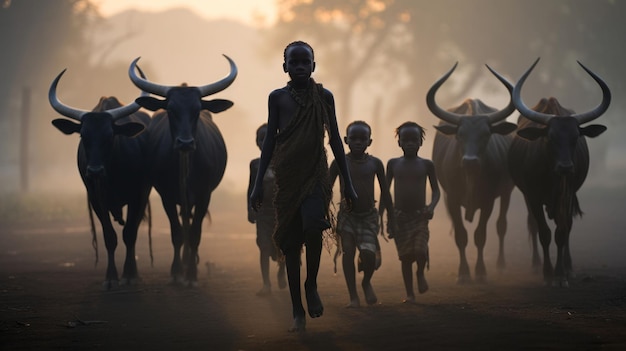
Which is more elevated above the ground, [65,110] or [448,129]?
[65,110]

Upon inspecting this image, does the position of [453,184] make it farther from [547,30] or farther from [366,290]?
[547,30]

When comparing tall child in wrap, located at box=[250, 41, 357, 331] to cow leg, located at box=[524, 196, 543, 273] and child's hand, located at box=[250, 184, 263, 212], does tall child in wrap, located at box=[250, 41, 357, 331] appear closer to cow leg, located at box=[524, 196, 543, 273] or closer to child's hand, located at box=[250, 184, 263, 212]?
child's hand, located at box=[250, 184, 263, 212]

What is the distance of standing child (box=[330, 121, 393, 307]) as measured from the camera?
9602 millimetres

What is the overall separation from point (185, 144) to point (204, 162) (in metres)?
1.02

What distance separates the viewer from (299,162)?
7.59m

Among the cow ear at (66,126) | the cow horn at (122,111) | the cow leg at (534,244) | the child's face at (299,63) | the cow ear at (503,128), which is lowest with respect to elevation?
the cow leg at (534,244)

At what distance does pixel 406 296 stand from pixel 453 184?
10.1 feet

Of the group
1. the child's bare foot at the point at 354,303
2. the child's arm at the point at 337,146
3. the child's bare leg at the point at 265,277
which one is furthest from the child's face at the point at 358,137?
the child's bare leg at the point at 265,277

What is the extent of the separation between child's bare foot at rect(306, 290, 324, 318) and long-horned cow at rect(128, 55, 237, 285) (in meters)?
4.37

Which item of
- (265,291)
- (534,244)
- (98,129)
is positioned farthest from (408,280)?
(534,244)

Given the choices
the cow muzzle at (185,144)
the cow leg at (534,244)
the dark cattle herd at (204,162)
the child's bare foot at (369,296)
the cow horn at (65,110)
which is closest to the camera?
the child's bare foot at (369,296)

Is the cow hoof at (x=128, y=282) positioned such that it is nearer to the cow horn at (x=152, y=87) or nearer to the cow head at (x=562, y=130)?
the cow horn at (x=152, y=87)

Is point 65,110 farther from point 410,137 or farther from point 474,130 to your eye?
point 474,130

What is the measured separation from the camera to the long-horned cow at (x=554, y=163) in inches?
458
